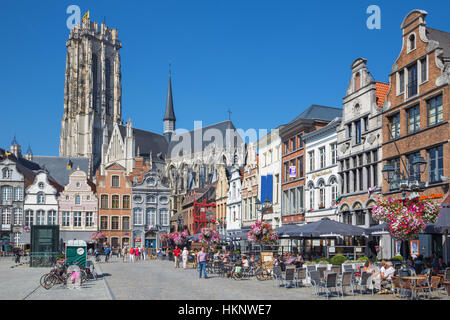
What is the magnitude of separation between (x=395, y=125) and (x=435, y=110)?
3562 mm

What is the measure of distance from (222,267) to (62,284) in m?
8.86

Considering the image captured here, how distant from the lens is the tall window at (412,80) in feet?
97.1

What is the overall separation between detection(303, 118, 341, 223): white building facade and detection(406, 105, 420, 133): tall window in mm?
6919

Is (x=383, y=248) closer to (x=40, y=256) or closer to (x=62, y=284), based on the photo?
(x=62, y=284)

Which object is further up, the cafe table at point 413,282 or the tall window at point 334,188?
the tall window at point 334,188

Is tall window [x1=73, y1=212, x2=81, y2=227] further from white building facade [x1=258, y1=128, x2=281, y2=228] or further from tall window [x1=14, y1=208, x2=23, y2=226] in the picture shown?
white building facade [x1=258, y1=128, x2=281, y2=228]

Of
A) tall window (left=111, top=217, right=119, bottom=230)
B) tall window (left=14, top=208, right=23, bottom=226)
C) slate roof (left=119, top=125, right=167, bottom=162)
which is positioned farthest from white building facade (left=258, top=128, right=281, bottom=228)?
slate roof (left=119, top=125, right=167, bottom=162)

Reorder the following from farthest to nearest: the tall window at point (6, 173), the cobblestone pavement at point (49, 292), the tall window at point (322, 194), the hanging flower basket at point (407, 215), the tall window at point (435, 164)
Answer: the tall window at point (6, 173) → the tall window at point (322, 194) → the tall window at point (435, 164) → the cobblestone pavement at point (49, 292) → the hanging flower basket at point (407, 215)

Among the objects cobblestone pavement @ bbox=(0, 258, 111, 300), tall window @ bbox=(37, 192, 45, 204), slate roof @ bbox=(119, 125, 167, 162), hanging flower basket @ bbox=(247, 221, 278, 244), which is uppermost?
slate roof @ bbox=(119, 125, 167, 162)

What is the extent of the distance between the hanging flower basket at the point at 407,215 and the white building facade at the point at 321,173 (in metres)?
17.4

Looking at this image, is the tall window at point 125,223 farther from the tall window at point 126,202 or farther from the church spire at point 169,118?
the church spire at point 169,118

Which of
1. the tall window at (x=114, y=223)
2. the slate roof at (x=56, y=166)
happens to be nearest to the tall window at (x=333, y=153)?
the tall window at (x=114, y=223)

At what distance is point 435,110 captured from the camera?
27.8 metres

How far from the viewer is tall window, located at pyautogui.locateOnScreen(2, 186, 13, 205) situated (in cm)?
6881
